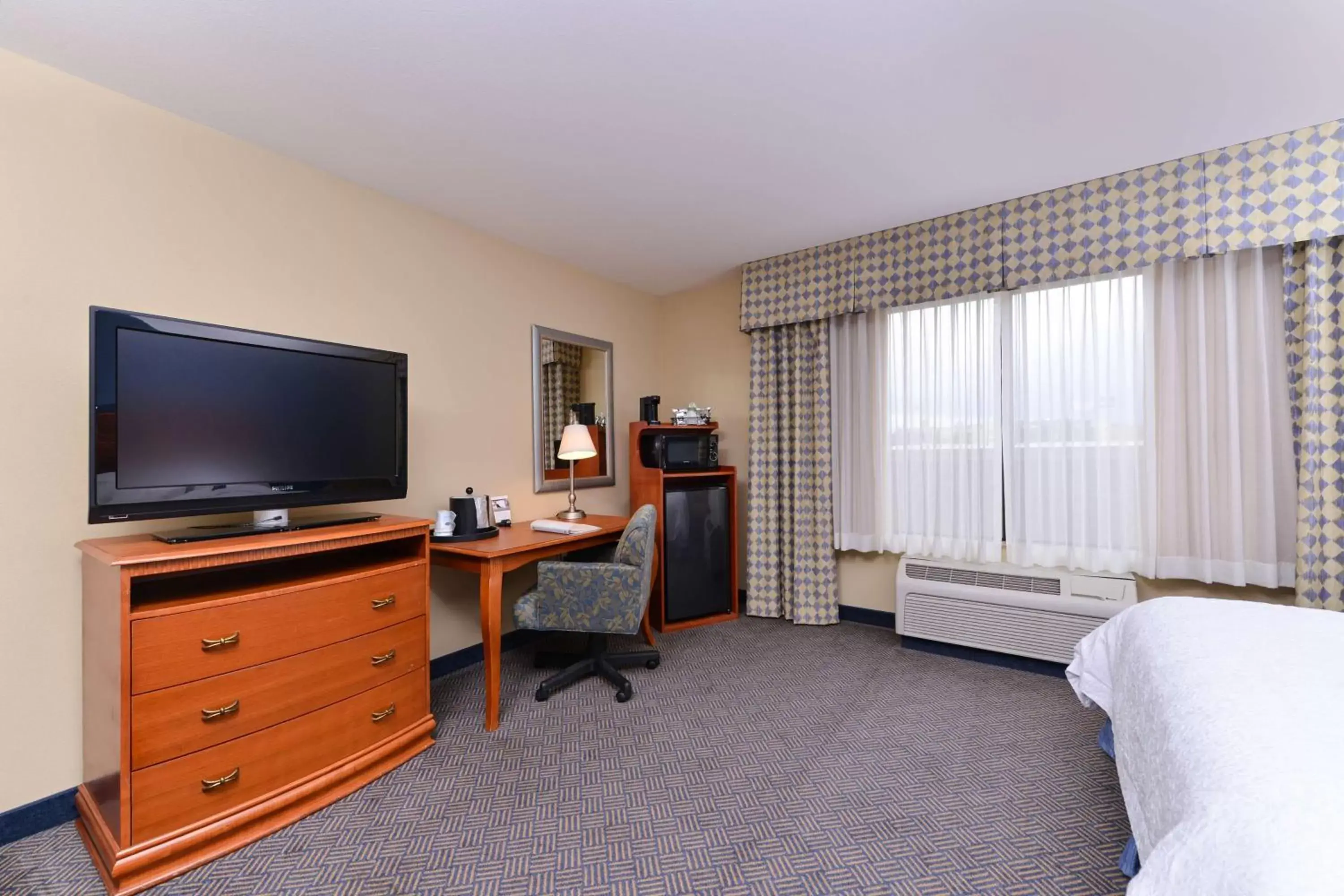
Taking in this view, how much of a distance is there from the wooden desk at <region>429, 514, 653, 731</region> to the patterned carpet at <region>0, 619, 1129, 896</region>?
218mm

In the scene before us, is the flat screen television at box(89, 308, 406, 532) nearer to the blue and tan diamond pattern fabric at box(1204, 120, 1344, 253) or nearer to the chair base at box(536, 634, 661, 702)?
the chair base at box(536, 634, 661, 702)

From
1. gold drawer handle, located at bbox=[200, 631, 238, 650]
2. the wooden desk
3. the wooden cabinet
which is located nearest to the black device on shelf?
the wooden cabinet

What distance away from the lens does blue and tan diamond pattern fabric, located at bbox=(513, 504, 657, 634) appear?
2.61 m

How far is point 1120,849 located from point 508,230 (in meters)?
3.79

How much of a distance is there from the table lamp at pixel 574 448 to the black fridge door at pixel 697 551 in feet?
2.01

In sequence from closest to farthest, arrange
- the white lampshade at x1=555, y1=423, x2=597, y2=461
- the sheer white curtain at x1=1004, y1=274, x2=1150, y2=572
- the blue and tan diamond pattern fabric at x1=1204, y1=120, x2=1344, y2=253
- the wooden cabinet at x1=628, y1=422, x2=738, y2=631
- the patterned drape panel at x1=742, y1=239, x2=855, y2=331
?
1. the blue and tan diamond pattern fabric at x1=1204, y1=120, x2=1344, y2=253
2. the sheer white curtain at x1=1004, y1=274, x2=1150, y2=572
3. the white lampshade at x1=555, y1=423, x2=597, y2=461
4. the patterned drape panel at x1=742, y1=239, x2=855, y2=331
5. the wooden cabinet at x1=628, y1=422, x2=738, y2=631

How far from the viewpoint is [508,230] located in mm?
3271

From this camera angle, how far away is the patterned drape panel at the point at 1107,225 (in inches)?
101

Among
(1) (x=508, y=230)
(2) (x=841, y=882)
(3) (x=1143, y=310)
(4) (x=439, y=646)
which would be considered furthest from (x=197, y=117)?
(3) (x=1143, y=310)

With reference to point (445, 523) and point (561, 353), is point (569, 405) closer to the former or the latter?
point (561, 353)

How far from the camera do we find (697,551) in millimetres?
3852

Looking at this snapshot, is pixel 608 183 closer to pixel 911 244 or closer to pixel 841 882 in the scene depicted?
pixel 911 244

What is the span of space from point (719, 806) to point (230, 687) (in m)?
1.62

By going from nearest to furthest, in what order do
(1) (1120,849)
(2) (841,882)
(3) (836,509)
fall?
(2) (841,882) → (1) (1120,849) → (3) (836,509)
